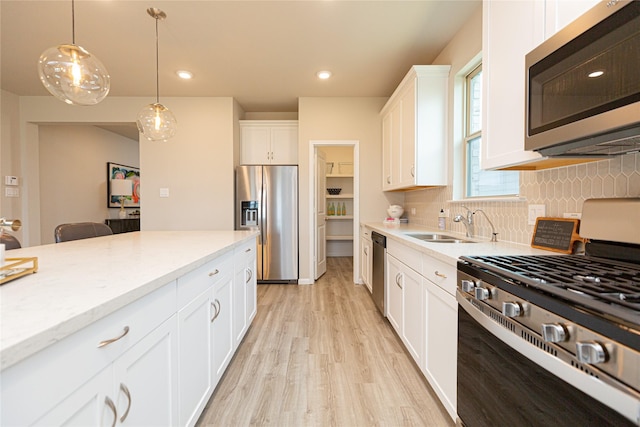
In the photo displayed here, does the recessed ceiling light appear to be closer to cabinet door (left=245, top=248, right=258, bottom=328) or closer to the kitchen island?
cabinet door (left=245, top=248, right=258, bottom=328)

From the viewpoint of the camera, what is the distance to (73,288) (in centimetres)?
82

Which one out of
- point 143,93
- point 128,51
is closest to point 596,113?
point 128,51

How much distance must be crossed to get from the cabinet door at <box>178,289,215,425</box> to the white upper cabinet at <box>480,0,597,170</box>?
167 cm

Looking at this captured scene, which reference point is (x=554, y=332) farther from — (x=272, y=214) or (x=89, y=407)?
(x=272, y=214)

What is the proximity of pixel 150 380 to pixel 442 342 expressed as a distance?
1.29 m

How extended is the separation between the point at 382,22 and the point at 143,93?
3.40 metres

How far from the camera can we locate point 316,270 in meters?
4.15

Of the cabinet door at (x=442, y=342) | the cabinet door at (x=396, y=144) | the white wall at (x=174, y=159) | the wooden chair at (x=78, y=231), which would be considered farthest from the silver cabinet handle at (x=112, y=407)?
the white wall at (x=174, y=159)

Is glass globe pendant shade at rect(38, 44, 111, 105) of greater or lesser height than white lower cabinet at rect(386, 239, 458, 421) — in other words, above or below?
above

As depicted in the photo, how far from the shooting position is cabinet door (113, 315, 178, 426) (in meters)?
0.81

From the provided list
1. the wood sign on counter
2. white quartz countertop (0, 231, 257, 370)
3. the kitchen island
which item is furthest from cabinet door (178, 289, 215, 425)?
the wood sign on counter

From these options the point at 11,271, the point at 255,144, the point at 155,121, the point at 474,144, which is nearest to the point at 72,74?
the point at 155,121

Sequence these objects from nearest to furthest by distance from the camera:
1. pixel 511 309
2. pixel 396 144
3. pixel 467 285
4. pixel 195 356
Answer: pixel 511 309
pixel 467 285
pixel 195 356
pixel 396 144

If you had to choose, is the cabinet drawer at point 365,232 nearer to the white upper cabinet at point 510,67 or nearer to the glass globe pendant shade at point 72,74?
the white upper cabinet at point 510,67
